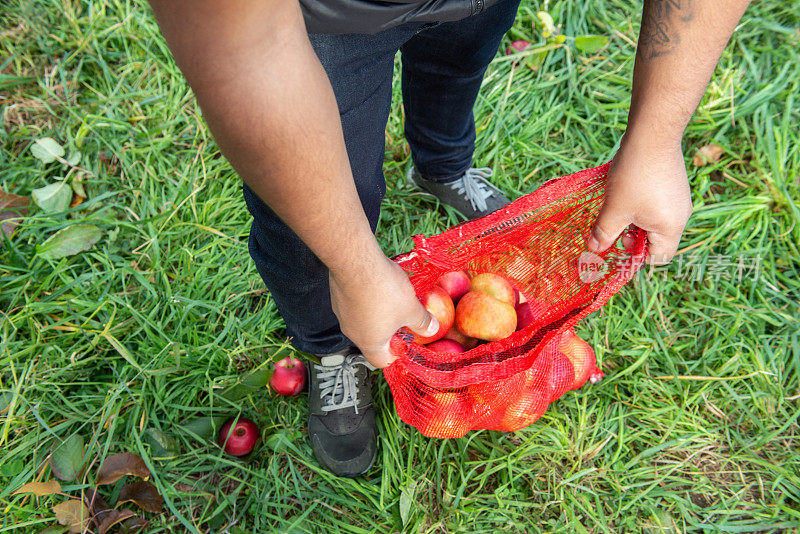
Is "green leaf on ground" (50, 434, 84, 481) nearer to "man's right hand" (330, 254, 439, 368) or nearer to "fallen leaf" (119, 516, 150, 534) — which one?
"fallen leaf" (119, 516, 150, 534)

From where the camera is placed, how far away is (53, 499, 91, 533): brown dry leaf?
1.57 m

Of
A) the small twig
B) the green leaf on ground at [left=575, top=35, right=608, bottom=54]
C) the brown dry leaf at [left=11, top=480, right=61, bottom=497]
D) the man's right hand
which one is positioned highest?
the man's right hand

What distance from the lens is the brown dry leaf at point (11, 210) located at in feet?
7.27

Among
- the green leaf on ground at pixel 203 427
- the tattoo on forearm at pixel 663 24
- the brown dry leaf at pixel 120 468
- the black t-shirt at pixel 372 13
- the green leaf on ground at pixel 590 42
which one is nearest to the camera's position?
the black t-shirt at pixel 372 13

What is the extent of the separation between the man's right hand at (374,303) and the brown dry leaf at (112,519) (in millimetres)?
1075

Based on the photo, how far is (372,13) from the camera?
3.26 feet

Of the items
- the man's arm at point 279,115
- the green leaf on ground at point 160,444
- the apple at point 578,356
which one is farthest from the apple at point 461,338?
the green leaf on ground at point 160,444

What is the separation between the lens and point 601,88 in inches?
104

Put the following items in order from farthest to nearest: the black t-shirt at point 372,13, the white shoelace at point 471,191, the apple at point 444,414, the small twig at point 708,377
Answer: the white shoelace at point 471,191
the small twig at point 708,377
the apple at point 444,414
the black t-shirt at point 372,13

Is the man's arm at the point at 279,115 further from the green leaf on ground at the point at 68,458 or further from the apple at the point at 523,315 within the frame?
the green leaf on ground at the point at 68,458

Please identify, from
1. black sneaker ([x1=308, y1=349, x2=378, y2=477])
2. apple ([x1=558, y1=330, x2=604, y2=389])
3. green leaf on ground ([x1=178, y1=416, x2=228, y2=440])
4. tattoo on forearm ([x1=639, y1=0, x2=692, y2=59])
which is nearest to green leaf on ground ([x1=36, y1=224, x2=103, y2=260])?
green leaf on ground ([x1=178, y1=416, x2=228, y2=440])

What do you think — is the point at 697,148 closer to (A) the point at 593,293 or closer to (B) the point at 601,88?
(B) the point at 601,88

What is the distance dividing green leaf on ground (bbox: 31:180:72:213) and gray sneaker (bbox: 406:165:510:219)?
1621 millimetres

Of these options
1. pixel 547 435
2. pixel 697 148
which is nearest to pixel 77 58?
pixel 547 435
